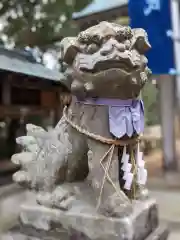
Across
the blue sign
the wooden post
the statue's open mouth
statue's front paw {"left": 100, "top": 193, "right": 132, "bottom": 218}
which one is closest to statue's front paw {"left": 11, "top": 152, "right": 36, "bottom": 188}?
statue's front paw {"left": 100, "top": 193, "right": 132, "bottom": 218}

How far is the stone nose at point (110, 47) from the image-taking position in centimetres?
107

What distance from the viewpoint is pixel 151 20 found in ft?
8.63

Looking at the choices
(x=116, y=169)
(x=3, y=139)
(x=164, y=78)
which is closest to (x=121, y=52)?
(x=116, y=169)

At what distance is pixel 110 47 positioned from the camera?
3.51ft

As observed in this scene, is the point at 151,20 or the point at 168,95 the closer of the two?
the point at 151,20

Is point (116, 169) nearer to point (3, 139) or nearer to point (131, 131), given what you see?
point (131, 131)

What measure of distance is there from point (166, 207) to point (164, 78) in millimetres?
1290

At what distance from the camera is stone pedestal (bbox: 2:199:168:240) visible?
1.10 metres

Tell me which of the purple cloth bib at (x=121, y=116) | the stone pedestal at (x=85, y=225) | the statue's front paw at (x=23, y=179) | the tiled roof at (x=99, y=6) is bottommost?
the stone pedestal at (x=85, y=225)

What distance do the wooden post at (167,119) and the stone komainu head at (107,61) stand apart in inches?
70.9

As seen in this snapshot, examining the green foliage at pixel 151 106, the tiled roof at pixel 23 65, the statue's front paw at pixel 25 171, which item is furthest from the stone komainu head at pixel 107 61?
the green foliage at pixel 151 106

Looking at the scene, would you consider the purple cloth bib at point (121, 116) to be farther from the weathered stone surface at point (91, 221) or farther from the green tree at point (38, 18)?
the green tree at point (38, 18)

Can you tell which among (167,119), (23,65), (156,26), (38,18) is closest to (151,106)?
(167,119)

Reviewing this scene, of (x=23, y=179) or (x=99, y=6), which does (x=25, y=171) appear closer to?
(x=23, y=179)
